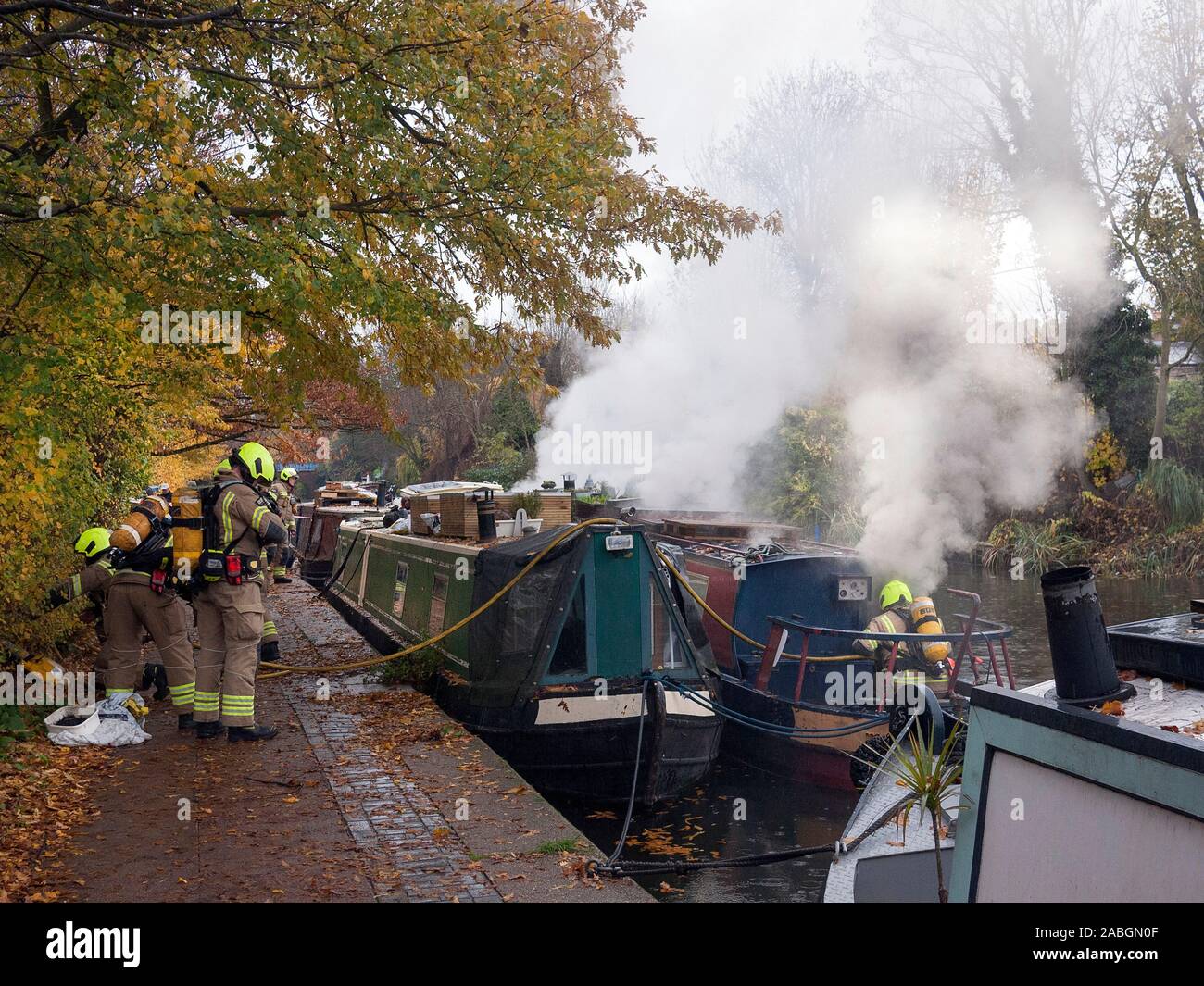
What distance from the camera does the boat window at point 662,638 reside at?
853 cm

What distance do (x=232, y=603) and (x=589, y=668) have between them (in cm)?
277

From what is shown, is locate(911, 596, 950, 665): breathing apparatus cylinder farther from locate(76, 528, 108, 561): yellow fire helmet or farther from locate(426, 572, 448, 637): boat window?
locate(76, 528, 108, 561): yellow fire helmet

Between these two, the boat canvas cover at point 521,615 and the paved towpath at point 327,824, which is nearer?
the paved towpath at point 327,824

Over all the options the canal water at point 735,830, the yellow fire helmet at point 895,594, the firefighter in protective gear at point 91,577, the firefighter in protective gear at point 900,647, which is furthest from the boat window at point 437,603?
the yellow fire helmet at point 895,594

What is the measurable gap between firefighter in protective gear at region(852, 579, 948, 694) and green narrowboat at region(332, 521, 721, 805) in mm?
1453

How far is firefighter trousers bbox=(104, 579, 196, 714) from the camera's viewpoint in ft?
26.2

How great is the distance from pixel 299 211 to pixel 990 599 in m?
16.3

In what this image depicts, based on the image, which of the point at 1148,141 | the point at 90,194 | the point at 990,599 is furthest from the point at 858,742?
the point at 1148,141

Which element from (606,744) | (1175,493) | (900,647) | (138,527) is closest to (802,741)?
(900,647)

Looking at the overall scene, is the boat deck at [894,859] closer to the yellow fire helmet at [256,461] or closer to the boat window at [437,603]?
the yellow fire helmet at [256,461]

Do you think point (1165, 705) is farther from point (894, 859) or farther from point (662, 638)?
point (662, 638)

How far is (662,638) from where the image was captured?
28.3ft

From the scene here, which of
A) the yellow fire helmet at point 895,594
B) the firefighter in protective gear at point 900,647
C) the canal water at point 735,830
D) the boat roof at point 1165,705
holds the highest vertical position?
the boat roof at point 1165,705

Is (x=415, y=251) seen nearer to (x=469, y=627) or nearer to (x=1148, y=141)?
(x=469, y=627)
